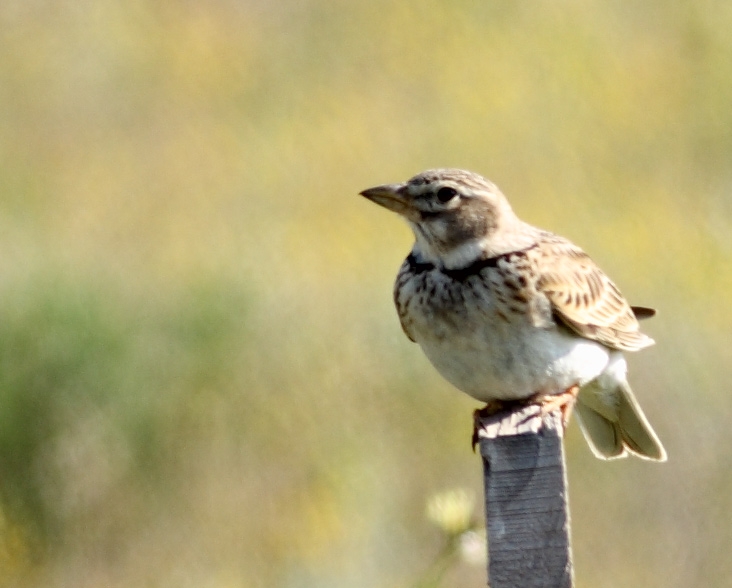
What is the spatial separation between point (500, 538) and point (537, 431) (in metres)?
0.30

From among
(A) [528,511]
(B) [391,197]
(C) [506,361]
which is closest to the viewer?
(A) [528,511]

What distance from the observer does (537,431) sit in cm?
390

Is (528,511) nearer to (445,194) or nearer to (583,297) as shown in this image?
(583,297)

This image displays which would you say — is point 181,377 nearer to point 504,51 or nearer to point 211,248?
point 211,248

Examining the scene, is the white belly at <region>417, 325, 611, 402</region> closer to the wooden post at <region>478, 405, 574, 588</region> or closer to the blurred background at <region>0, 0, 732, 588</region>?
the wooden post at <region>478, 405, 574, 588</region>

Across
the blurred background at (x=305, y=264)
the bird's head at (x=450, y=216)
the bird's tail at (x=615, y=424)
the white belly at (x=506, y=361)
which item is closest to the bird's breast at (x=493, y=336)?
the white belly at (x=506, y=361)

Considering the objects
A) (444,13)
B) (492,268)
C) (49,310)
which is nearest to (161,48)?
(444,13)

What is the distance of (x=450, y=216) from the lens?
17.9 ft

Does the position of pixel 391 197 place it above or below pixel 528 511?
above

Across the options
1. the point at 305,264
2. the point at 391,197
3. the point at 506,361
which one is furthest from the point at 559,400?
the point at 305,264

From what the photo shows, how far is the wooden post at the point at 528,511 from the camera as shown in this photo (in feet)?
12.5

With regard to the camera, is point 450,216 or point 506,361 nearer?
point 506,361

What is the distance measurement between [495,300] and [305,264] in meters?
5.87

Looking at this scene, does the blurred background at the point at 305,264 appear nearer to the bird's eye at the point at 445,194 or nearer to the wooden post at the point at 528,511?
the bird's eye at the point at 445,194
